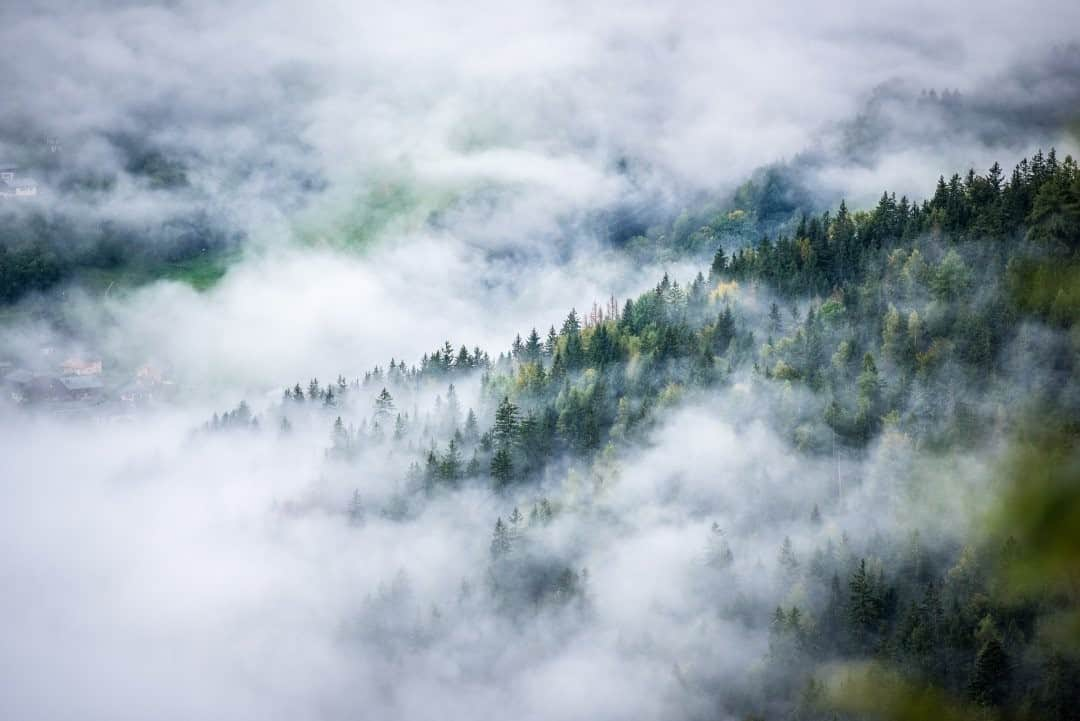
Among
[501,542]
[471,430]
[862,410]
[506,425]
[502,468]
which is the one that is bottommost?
[501,542]

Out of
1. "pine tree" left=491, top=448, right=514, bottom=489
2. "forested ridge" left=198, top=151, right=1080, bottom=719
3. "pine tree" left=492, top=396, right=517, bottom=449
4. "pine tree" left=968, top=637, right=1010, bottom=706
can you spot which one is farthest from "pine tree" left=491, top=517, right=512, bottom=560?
"pine tree" left=968, top=637, right=1010, bottom=706

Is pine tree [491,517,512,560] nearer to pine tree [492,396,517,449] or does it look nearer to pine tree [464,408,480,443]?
pine tree [492,396,517,449]

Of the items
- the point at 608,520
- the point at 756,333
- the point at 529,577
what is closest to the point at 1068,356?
the point at 756,333

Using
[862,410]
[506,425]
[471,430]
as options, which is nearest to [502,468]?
[506,425]

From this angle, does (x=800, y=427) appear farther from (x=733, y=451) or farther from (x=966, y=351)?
(x=966, y=351)

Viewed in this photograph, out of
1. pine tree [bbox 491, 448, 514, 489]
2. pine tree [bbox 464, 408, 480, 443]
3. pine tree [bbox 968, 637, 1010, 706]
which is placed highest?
pine tree [bbox 464, 408, 480, 443]

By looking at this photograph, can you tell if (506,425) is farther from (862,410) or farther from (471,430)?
(862,410)

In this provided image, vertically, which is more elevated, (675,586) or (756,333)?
(756,333)

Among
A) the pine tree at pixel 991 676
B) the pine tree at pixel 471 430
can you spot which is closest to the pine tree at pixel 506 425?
the pine tree at pixel 471 430
